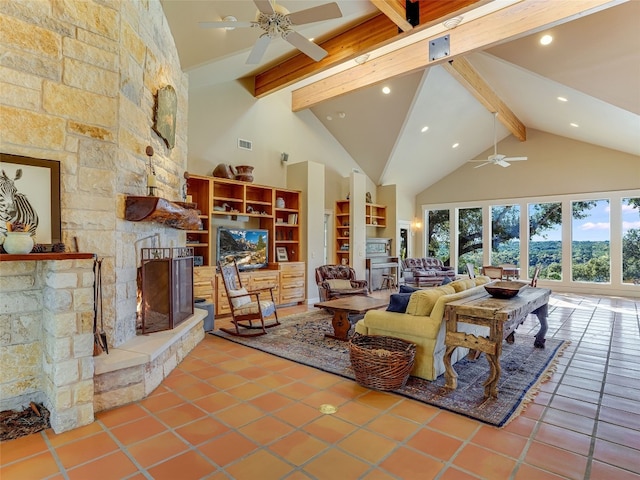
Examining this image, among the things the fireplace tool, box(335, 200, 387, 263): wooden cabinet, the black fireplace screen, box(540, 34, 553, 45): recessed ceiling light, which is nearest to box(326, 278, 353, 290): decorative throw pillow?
box(335, 200, 387, 263): wooden cabinet

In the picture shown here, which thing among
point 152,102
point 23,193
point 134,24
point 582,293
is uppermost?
point 134,24

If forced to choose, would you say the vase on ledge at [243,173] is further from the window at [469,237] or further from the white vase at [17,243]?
the window at [469,237]

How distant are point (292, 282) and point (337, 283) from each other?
Result: 115 cm

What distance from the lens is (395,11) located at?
416cm

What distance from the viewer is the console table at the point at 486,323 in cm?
278

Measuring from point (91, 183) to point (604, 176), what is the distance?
10625mm

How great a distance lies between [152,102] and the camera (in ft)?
11.5

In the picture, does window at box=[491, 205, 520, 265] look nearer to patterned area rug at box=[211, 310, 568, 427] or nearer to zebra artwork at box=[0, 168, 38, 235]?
patterned area rug at box=[211, 310, 568, 427]

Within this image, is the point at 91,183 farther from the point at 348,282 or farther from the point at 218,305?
the point at 348,282

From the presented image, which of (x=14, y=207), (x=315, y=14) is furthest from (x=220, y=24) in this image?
(x=14, y=207)

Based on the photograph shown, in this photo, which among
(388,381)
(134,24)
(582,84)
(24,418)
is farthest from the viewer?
(582,84)

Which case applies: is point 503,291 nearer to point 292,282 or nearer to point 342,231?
point 292,282

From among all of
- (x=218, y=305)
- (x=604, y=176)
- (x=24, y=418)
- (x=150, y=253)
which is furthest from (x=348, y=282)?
(x=604, y=176)

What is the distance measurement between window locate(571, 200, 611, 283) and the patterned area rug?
5.91 metres
